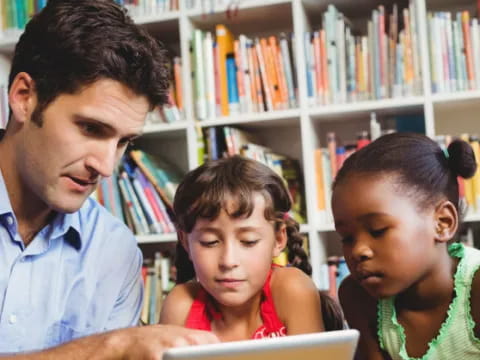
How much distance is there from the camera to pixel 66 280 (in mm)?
1406

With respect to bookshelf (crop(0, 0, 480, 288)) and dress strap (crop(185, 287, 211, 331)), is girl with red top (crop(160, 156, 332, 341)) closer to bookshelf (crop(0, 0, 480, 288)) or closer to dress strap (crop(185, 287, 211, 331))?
dress strap (crop(185, 287, 211, 331))

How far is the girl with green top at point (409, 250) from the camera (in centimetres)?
115

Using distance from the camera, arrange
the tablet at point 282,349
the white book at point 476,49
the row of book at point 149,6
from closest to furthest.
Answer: the tablet at point 282,349 < the white book at point 476,49 < the row of book at point 149,6

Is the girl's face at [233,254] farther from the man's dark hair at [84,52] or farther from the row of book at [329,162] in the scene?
the row of book at [329,162]

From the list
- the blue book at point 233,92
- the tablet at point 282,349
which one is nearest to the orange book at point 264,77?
the blue book at point 233,92

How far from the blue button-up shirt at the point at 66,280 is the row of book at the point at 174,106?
1116mm

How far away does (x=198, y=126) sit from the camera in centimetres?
256

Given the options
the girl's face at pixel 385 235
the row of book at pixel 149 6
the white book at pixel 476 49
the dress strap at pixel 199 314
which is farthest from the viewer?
the row of book at pixel 149 6

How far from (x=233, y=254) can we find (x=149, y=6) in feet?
5.55

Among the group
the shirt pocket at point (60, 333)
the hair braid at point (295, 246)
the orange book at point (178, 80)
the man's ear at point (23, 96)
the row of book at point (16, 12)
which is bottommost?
the shirt pocket at point (60, 333)

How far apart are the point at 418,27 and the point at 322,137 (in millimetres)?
655

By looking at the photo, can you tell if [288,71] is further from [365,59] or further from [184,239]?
[184,239]

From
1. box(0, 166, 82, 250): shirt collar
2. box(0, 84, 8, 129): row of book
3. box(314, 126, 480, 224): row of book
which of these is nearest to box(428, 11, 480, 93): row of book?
box(314, 126, 480, 224): row of book

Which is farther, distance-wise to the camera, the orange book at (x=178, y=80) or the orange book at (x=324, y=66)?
the orange book at (x=178, y=80)
